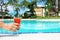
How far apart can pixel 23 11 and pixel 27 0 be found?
1.15 m

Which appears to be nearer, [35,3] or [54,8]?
[35,3]

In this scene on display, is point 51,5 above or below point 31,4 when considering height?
below

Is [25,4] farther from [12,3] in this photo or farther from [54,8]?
[54,8]

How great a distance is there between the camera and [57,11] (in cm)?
1997

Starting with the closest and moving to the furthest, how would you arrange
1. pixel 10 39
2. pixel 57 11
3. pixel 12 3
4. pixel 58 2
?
pixel 10 39 < pixel 12 3 < pixel 57 11 < pixel 58 2

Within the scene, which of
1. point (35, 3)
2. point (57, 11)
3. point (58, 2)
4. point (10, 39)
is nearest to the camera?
point (10, 39)

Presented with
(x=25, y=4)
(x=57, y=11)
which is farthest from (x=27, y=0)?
(x=57, y=11)

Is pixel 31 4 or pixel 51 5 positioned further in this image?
pixel 51 5

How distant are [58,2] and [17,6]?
19.3 ft

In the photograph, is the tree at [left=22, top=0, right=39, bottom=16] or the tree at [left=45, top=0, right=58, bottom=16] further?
the tree at [left=45, top=0, right=58, bottom=16]

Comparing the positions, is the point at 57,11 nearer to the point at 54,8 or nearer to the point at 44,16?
the point at 54,8

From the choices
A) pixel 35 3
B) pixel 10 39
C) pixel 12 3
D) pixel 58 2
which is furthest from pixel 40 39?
pixel 58 2

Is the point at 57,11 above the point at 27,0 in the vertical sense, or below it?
below

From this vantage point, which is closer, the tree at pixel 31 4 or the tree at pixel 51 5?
the tree at pixel 31 4
